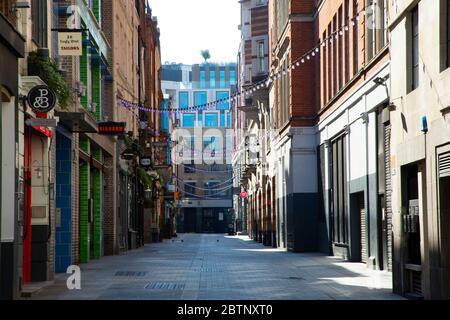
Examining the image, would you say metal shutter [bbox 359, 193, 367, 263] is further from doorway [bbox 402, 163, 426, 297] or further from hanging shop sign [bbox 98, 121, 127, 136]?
doorway [bbox 402, 163, 426, 297]

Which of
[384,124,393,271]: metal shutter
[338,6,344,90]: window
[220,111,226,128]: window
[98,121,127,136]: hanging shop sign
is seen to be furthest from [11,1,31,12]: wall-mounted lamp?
[220,111,226,128]: window

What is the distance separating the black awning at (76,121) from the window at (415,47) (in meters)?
9.45

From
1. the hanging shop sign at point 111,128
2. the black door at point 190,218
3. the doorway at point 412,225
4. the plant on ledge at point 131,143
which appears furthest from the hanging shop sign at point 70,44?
the black door at point 190,218

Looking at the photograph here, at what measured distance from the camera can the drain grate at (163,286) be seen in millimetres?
18448

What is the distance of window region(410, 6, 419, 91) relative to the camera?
16359 mm

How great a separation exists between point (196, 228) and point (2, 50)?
11417cm

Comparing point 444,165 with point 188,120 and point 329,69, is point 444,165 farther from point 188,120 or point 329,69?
point 188,120

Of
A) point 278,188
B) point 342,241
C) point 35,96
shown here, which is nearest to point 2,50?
point 35,96

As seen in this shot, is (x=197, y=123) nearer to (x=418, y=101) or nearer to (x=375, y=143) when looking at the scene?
(x=375, y=143)

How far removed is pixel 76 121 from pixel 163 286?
658 cm

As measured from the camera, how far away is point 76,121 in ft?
78.6

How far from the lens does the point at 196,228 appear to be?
421 ft

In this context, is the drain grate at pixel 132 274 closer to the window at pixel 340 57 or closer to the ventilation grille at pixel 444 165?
the ventilation grille at pixel 444 165

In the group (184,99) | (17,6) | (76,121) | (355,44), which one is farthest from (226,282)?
(184,99)
